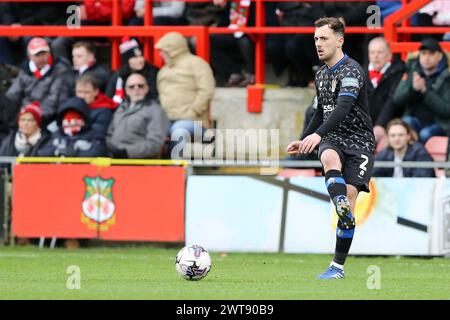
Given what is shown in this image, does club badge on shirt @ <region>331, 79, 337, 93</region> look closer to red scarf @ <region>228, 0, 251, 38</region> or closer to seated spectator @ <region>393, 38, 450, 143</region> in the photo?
seated spectator @ <region>393, 38, 450, 143</region>

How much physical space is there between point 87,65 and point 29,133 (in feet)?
4.66

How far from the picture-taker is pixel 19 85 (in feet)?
57.7

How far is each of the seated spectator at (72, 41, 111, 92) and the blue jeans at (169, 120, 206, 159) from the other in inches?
58.1

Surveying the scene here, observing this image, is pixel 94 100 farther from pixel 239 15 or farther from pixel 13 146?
pixel 239 15

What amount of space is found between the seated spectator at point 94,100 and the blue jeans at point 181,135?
905 millimetres

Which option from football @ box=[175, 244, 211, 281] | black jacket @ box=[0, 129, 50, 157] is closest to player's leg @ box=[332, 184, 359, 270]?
football @ box=[175, 244, 211, 281]

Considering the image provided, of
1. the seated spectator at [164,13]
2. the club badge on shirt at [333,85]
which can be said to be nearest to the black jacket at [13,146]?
the seated spectator at [164,13]

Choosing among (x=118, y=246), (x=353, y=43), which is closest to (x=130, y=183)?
(x=118, y=246)

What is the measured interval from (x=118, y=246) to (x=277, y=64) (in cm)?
432

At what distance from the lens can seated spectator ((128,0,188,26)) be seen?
61.4 ft

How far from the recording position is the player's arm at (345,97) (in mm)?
10875

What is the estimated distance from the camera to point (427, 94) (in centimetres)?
1578
